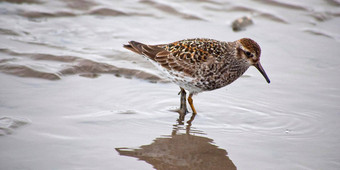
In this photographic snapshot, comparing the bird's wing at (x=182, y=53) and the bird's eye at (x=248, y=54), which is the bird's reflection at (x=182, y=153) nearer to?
the bird's wing at (x=182, y=53)

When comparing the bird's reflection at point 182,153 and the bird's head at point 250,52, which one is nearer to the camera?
the bird's reflection at point 182,153

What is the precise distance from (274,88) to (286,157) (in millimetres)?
2418

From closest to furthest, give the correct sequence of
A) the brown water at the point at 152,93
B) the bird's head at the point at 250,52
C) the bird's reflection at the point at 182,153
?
the bird's reflection at the point at 182,153 → the brown water at the point at 152,93 → the bird's head at the point at 250,52

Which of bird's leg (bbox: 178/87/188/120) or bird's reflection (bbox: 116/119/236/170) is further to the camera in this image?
bird's leg (bbox: 178/87/188/120)

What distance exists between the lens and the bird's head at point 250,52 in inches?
272

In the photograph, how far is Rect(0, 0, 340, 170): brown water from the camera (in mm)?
5469

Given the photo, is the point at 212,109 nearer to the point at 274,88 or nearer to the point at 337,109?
the point at 274,88

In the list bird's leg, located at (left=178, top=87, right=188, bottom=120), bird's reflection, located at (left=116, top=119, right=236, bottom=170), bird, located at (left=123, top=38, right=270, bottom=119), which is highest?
bird, located at (left=123, top=38, right=270, bottom=119)

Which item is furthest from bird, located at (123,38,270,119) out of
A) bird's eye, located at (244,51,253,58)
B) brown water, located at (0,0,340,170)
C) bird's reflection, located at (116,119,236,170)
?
bird's reflection, located at (116,119,236,170)

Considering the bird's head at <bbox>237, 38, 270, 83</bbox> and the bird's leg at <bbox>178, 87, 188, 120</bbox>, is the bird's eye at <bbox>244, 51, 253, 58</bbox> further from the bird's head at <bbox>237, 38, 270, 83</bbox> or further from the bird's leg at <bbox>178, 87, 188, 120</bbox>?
the bird's leg at <bbox>178, 87, 188, 120</bbox>

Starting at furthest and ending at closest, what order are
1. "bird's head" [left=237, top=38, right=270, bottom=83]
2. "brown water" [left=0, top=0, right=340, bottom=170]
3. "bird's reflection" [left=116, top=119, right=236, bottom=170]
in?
1. "bird's head" [left=237, top=38, right=270, bottom=83]
2. "brown water" [left=0, top=0, right=340, bottom=170]
3. "bird's reflection" [left=116, top=119, right=236, bottom=170]

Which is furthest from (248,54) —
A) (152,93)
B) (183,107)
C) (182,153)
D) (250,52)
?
(182,153)

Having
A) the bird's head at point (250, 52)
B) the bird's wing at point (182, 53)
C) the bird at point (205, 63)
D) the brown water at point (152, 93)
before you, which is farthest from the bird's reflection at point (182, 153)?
the bird's head at point (250, 52)

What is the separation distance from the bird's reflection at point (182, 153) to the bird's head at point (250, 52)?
5.50 ft
